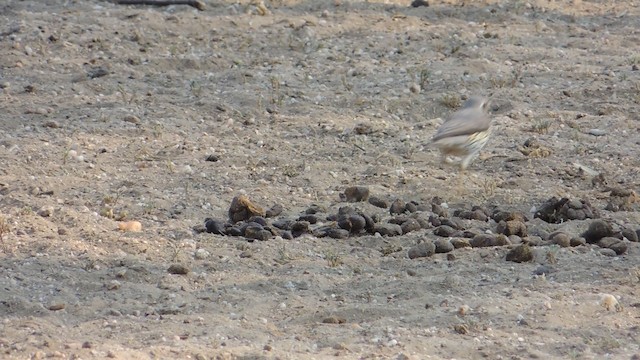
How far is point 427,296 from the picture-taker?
20.2 feet

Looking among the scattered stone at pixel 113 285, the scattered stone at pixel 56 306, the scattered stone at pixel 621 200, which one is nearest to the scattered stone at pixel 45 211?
the scattered stone at pixel 113 285

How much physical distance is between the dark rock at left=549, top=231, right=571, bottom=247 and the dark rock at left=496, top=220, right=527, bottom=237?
20 centimetres

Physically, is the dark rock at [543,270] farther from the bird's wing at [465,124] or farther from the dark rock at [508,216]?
the bird's wing at [465,124]

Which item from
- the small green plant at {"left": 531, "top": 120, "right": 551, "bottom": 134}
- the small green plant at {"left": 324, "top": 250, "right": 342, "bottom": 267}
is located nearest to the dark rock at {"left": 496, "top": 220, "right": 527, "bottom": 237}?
the small green plant at {"left": 324, "top": 250, "right": 342, "bottom": 267}

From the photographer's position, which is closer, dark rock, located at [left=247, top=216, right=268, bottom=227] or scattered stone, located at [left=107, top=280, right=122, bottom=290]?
scattered stone, located at [left=107, top=280, right=122, bottom=290]

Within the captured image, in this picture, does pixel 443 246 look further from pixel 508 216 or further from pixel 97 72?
pixel 97 72

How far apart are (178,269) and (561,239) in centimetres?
215

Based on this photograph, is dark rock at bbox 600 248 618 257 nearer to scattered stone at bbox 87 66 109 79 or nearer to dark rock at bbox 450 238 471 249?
dark rock at bbox 450 238 471 249

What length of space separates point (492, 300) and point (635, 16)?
21.9 ft

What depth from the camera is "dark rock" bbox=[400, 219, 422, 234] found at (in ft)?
23.9

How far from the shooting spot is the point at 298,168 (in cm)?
862

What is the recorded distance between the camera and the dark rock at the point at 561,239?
6926 millimetres

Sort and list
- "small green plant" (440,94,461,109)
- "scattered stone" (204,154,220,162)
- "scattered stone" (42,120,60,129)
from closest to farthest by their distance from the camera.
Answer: "scattered stone" (204,154,220,162)
"scattered stone" (42,120,60,129)
"small green plant" (440,94,461,109)

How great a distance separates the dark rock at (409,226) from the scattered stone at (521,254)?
Result: 76 cm
